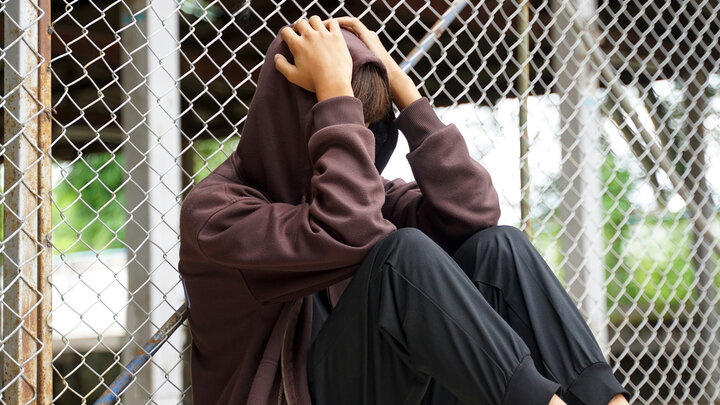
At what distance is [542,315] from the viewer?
4.58 feet

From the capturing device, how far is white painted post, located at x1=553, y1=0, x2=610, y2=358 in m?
2.70

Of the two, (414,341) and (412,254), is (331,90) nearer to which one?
(412,254)

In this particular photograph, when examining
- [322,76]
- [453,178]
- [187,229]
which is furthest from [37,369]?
[453,178]

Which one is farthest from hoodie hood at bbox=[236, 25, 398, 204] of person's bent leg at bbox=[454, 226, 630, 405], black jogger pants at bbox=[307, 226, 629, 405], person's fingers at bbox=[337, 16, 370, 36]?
person's bent leg at bbox=[454, 226, 630, 405]

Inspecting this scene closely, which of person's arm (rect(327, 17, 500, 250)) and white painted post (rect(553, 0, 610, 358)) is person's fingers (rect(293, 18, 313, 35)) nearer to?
person's arm (rect(327, 17, 500, 250))

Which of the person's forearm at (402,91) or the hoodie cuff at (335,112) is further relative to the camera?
the person's forearm at (402,91)

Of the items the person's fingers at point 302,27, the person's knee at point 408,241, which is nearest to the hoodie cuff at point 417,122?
the person's fingers at point 302,27

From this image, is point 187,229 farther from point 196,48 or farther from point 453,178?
point 196,48

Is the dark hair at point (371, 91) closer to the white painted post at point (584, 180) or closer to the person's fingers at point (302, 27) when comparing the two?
the person's fingers at point (302, 27)

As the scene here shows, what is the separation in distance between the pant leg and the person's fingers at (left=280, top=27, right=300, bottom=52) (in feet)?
1.48

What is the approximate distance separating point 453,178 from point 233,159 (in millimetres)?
461

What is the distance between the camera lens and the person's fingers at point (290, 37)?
147cm

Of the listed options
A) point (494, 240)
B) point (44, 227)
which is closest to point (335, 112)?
point (494, 240)

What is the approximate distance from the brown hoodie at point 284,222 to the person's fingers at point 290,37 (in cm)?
3
